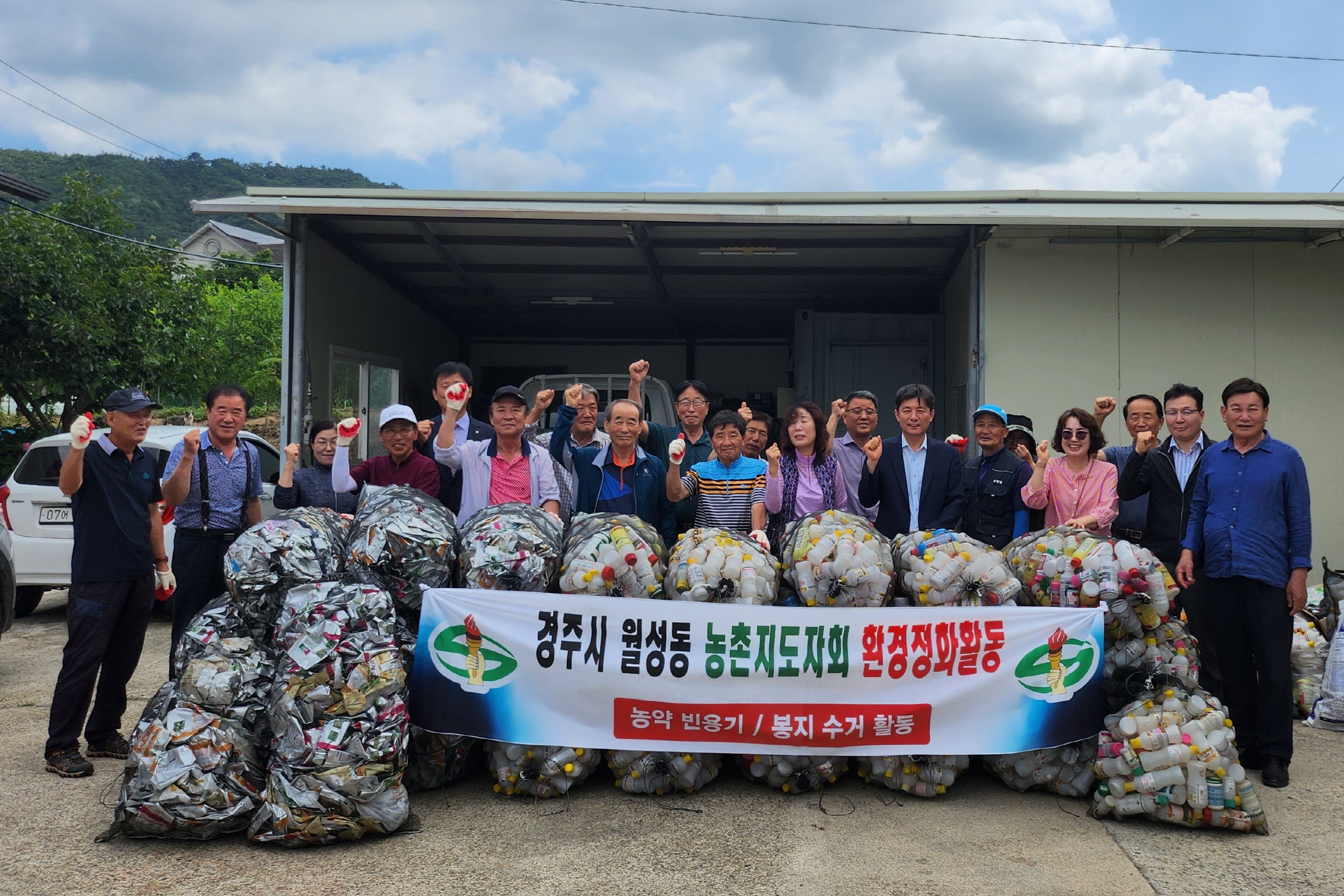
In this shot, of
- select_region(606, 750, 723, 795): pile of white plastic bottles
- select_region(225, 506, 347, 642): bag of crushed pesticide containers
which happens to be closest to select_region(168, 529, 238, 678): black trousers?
select_region(225, 506, 347, 642): bag of crushed pesticide containers

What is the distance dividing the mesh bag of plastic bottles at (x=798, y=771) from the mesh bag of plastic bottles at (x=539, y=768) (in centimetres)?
74

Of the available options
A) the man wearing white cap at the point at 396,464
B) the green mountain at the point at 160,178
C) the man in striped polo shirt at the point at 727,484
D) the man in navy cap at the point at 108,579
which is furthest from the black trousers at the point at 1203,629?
the green mountain at the point at 160,178

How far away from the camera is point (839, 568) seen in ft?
13.4

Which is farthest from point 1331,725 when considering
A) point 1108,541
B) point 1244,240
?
point 1244,240

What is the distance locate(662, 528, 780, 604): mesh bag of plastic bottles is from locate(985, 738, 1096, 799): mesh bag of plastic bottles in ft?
4.31

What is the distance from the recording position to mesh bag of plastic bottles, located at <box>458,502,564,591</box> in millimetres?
4070

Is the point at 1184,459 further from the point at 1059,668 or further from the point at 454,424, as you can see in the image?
the point at 454,424

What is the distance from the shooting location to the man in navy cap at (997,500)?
5.21m

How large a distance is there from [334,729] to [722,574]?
1703mm

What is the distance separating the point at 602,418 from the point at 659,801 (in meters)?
5.30

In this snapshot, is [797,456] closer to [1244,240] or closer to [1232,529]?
[1232,529]

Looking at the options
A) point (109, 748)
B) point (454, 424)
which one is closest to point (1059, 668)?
point (454, 424)

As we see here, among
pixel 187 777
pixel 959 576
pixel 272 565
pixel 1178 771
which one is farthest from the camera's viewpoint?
pixel 959 576

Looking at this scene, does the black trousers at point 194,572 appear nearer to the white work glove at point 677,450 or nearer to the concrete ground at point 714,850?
the concrete ground at point 714,850
